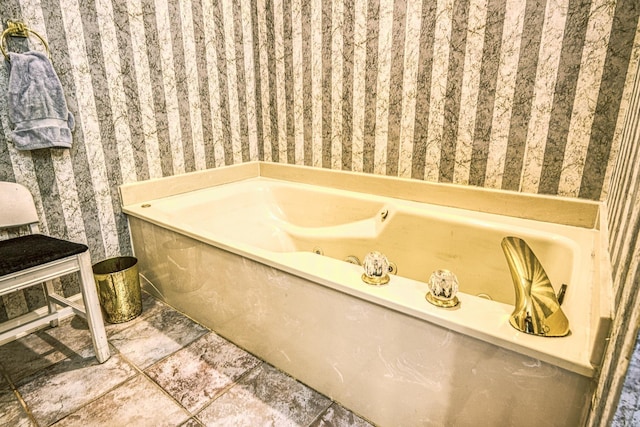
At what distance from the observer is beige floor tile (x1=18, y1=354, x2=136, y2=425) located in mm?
1258

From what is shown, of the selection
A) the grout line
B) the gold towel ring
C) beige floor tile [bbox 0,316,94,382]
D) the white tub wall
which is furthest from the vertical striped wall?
the gold towel ring

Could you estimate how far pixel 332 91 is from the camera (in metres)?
2.06

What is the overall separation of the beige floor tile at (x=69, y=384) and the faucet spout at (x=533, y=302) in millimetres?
1420

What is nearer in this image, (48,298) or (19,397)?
(19,397)

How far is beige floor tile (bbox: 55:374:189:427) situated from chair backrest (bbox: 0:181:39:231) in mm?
848

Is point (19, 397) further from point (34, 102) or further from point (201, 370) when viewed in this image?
point (34, 102)

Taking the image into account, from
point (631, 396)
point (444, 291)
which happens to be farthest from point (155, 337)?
point (631, 396)

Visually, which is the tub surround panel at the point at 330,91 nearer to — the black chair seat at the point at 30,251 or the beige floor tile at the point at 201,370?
the black chair seat at the point at 30,251

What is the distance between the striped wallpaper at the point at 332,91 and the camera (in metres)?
1.38

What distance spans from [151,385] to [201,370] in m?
0.18

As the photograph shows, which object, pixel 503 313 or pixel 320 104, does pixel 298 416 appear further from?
pixel 320 104

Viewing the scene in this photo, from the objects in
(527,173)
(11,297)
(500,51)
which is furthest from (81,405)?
(500,51)

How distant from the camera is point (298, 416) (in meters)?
1.20

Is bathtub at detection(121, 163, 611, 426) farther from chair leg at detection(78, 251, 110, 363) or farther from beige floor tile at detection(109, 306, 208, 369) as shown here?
chair leg at detection(78, 251, 110, 363)
